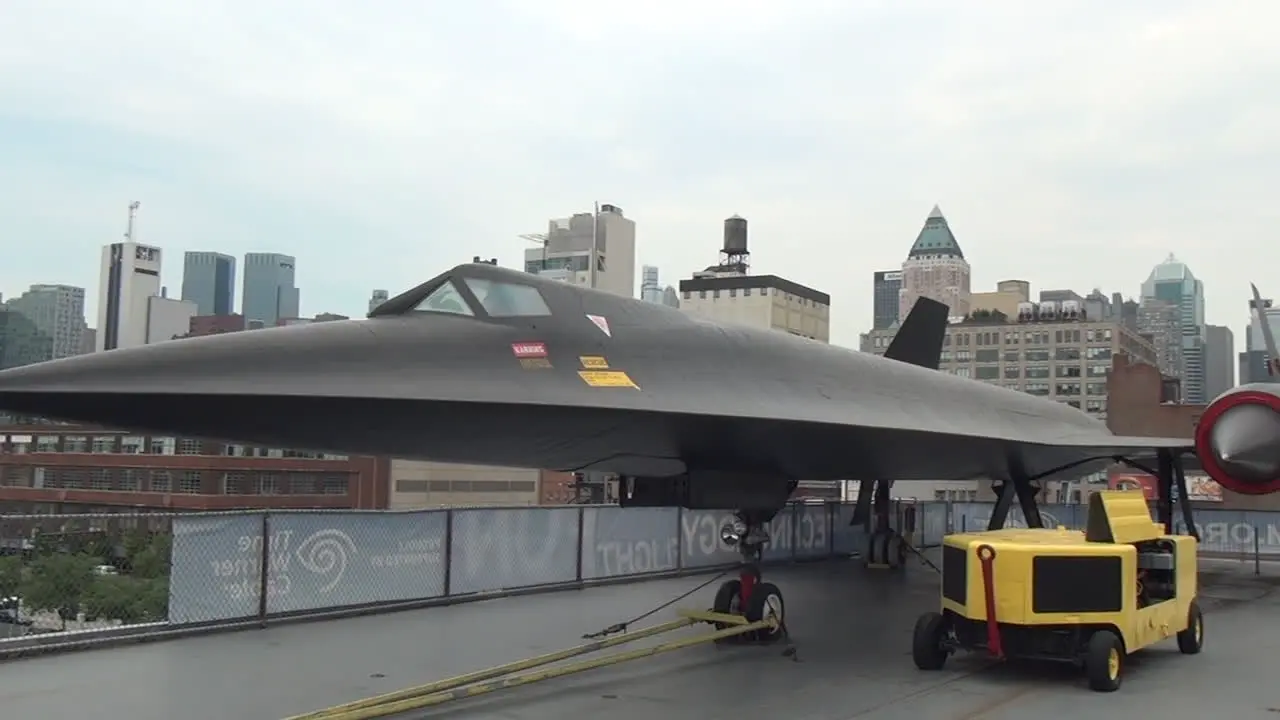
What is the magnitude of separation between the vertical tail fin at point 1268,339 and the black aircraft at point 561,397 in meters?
3.92

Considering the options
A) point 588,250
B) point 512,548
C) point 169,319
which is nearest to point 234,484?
point 588,250

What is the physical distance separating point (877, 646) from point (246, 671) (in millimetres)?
5231

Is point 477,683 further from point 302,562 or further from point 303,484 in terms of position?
point 303,484

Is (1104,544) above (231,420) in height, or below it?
below

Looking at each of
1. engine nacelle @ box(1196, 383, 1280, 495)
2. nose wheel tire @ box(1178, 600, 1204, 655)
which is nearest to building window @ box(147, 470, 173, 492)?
engine nacelle @ box(1196, 383, 1280, 495)

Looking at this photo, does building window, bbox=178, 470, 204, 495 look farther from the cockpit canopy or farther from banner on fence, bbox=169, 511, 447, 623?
the cockpit canopy

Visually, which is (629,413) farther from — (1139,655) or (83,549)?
(83,549)

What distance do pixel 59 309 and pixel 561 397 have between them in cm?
9162

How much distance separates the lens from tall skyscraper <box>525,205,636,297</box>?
65312 mm

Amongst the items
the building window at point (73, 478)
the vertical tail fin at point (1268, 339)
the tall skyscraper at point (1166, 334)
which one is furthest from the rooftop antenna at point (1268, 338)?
the tall skyscraper at point (1166, 334)

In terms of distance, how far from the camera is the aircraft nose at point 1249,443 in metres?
11.0

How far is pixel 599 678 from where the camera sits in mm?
7398

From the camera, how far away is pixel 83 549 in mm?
10164

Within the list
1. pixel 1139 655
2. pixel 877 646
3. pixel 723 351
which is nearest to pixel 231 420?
pixel 723 351
